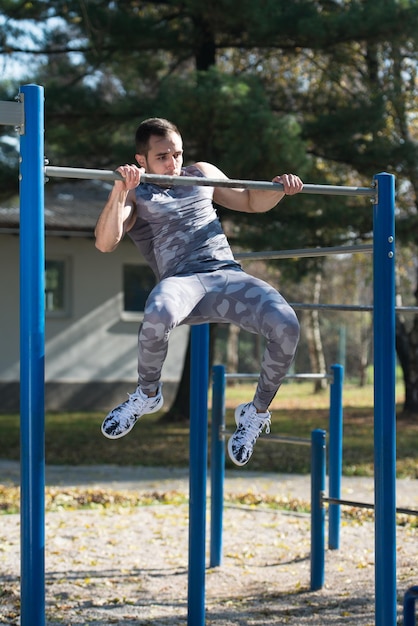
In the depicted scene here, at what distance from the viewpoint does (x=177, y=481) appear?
965cm

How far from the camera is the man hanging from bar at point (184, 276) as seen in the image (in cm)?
355

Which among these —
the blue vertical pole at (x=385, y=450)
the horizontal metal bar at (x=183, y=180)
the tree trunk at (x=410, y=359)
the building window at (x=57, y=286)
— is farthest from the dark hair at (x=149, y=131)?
the building window at (x=57, y=286)

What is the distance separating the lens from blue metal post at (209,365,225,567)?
19.4 ft

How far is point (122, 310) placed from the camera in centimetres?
1866

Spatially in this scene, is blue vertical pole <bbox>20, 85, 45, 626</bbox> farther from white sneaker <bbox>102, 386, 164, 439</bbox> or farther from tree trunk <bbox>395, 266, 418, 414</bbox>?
tree trunk <bbox>395, 266, 418, 414</bbox>

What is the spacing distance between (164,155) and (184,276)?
0.48m

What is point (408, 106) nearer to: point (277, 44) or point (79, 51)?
point (277, 44)

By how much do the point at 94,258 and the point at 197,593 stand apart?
1423 centimetres

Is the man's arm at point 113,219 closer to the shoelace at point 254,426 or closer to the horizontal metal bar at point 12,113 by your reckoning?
the horizontal metal bar at point 12,113

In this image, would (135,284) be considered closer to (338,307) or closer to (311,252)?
(338,307)

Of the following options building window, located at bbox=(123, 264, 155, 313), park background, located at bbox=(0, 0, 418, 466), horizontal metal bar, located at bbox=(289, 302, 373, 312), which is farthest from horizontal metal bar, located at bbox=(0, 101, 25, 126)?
building window, located at bbox=(123, 264, 155, 313)

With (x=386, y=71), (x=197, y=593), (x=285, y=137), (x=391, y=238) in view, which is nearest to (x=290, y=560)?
(x=197, y=593)

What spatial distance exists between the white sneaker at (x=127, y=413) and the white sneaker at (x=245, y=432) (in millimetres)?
316

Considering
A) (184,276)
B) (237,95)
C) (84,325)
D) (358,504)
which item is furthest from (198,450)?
(84,325)
